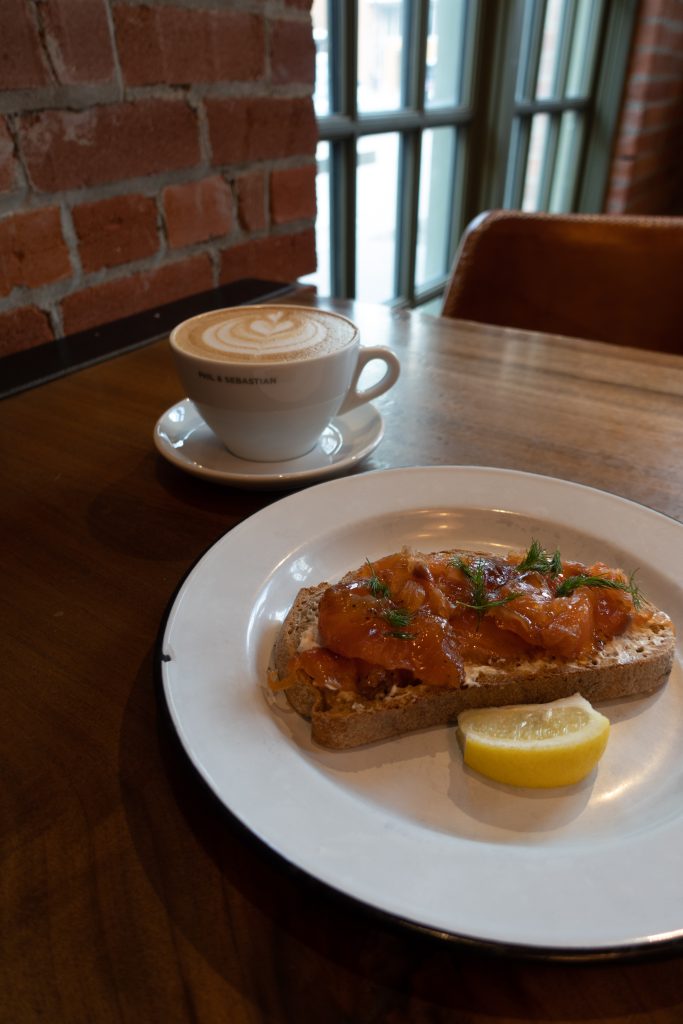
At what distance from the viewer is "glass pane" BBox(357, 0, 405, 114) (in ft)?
6.54

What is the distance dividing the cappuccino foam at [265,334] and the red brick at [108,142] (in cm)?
47

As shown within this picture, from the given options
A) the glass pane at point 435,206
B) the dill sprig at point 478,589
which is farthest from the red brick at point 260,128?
the glass pane at point 435,206

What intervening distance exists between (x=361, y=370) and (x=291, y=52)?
941 mm

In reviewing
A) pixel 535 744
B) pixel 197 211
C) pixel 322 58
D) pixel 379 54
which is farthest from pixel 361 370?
pixel 379 54

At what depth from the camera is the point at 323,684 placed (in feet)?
1.40

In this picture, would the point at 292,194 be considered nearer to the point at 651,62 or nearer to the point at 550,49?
the point at 550,49

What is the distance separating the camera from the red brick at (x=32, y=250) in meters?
0.98

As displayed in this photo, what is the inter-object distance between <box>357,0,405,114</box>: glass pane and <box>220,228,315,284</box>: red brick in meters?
0.76

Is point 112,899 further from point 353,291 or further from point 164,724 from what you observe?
point 353,291

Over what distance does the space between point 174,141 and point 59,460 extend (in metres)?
0.72

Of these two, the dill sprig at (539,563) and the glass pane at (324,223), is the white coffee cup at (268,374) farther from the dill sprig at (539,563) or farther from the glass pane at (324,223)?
the glass pane at (324,223)

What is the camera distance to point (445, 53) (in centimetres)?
243

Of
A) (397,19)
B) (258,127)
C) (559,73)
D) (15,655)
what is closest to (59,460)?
(15,655)

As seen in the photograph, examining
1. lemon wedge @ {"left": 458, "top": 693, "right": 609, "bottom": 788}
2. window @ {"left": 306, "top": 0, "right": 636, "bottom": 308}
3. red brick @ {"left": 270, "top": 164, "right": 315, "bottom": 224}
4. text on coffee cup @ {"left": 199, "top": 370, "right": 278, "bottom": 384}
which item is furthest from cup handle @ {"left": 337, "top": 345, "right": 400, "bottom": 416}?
window @ {"left": 306, "top": 0, "right": 636, "bottom": 308}
